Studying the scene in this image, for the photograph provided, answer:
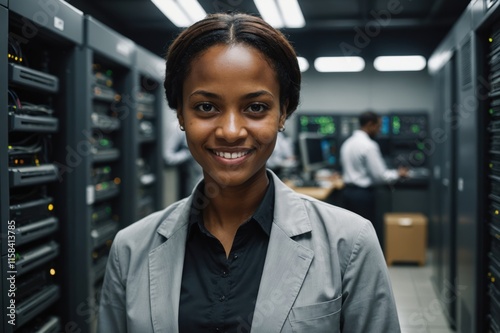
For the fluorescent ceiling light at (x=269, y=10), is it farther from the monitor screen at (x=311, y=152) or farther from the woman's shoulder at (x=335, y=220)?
the woman's shoulder at (x=335, y=220)

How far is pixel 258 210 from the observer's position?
1175 mm

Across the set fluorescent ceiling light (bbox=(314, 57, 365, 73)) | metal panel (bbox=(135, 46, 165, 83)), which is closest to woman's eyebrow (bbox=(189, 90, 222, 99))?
metal panel (bbox=(135, 46, 165, 83))

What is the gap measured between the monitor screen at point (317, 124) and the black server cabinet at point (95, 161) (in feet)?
14.1

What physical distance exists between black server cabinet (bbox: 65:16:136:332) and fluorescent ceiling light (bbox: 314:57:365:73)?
426 cm

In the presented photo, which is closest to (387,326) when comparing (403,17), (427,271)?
(427,271)

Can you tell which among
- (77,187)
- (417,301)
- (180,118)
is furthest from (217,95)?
(417,301)

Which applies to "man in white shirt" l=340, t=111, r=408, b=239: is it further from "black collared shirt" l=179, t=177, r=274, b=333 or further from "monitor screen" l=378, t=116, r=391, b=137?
"black collared shirt" l=179, t=177, r=274, b=333

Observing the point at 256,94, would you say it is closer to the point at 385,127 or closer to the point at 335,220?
the point at 335,220

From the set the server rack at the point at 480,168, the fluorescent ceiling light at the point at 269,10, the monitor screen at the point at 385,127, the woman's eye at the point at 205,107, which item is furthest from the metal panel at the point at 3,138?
the monitor screen at the point at 385,127

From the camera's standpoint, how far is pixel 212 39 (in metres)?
1.07

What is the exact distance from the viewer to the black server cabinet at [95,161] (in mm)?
2471

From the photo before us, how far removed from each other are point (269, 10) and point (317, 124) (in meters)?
2.46

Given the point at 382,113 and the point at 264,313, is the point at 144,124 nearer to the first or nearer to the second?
the point at 264,313

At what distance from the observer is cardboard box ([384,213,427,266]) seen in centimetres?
548
